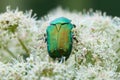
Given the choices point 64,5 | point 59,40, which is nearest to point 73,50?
point 59,40

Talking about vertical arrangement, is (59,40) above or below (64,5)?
below

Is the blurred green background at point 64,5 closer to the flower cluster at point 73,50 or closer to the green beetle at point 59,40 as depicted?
the flower cluster at point 73,50

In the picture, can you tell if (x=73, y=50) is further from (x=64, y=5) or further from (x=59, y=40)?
(x=64, y=5)

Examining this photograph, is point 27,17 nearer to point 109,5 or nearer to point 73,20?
point 73,20

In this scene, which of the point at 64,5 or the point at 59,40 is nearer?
the point at 59,40

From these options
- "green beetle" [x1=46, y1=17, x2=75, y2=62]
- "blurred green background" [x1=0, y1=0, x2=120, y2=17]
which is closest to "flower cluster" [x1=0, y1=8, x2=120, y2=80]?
"green beetle" [x1=46, y1=17, x2=75, y2=62]

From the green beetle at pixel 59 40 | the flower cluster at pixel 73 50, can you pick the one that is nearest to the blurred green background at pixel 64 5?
the flower cluster at pixel 73 50
